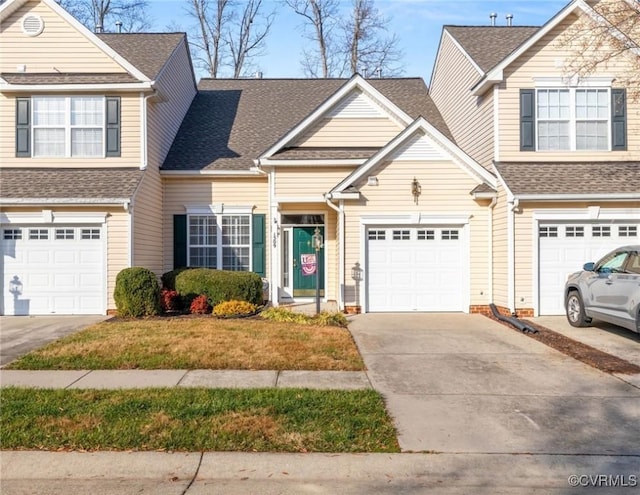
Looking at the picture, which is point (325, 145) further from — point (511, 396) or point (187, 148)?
point (511, 396)

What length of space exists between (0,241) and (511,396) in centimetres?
1204

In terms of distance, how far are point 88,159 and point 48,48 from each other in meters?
3.34

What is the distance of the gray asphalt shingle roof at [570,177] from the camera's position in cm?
1183

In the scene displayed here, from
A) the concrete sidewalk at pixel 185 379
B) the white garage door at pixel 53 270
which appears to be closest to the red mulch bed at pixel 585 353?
the concrete sidewalk at pixel 185 379

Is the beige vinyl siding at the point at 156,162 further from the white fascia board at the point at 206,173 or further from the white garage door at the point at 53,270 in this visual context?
the white garage door at the point at 53,270

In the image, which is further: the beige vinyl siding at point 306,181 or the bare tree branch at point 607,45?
the beige vinyl siding at point 306,181

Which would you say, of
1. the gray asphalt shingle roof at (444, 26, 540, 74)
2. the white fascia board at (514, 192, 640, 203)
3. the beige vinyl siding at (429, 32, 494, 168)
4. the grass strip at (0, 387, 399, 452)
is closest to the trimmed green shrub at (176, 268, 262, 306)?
the grass strip at (0, 387, 399, 452)

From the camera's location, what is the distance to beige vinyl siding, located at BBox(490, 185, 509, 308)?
39.8 ft

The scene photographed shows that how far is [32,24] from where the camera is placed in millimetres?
13820

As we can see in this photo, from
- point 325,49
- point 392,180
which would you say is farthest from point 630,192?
point 325,49

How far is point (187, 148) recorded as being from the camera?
15.7m

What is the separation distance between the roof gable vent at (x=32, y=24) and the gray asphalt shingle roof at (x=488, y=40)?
38.6ft

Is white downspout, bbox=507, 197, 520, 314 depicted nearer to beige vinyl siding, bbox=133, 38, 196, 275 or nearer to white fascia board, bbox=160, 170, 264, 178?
white fascia board, bbox=160, 170, 264, 178

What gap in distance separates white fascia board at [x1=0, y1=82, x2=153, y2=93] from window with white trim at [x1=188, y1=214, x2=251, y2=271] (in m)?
3.82
